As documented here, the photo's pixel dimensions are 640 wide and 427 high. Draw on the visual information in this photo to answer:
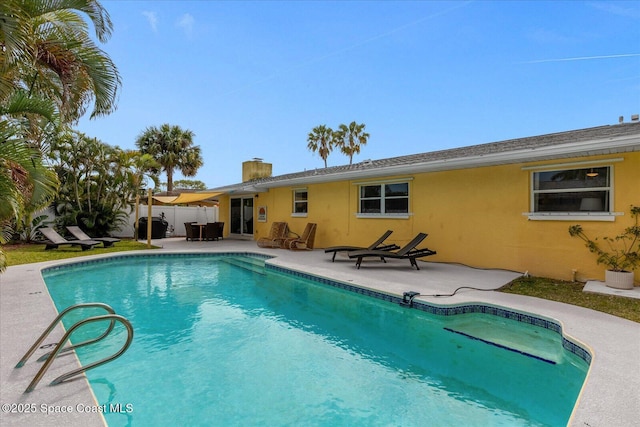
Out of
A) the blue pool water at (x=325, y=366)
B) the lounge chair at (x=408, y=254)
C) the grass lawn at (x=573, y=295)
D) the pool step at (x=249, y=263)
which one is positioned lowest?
the blue pool water at (x=325, y=366)

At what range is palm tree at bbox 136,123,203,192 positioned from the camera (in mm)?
34156

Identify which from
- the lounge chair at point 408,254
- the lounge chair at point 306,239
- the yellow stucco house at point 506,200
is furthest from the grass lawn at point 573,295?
the lounge chair at point 306,239

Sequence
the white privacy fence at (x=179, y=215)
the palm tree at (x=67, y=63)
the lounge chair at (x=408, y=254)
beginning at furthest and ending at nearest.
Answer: the white privacy fence at (x=179, y=215) < the lounge chair at (x=408, y=254) < the palm tree at (x=67, y=63)

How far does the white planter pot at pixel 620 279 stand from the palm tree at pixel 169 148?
34414 mm

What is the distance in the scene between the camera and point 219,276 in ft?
42.4

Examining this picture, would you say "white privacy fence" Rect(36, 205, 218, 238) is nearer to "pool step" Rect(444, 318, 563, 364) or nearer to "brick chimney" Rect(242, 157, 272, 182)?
"brick chimney" Rect(242, 157, 272, 182)

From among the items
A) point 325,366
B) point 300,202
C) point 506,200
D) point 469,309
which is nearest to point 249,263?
point 300,202

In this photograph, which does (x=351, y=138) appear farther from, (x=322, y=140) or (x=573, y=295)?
(x=573, y=295)

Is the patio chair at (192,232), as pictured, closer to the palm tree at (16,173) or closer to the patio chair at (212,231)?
the patio chair at (212,231)

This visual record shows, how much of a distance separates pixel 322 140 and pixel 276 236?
27.6 m

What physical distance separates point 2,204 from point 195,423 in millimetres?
5936

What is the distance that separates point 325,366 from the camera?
563 cm

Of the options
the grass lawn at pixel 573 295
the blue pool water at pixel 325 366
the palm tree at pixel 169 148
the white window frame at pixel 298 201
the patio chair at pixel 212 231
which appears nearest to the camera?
the blue pool water at pixel 325 366

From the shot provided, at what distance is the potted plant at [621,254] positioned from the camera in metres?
8.70
